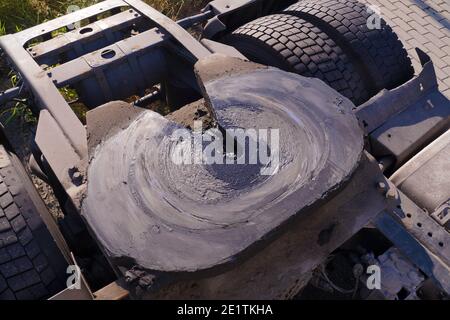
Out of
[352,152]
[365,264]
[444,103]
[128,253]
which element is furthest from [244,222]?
[444,103]

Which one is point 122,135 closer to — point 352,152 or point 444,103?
point 352,152

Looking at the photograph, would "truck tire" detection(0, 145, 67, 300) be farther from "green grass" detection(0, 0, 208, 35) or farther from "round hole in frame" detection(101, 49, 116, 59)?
"green grass" detection(0, 0, 208, 35)

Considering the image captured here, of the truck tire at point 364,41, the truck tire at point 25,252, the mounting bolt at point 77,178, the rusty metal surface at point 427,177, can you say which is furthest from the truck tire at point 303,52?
the truck tire at point 25,252

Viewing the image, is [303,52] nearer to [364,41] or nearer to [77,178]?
[364,41]

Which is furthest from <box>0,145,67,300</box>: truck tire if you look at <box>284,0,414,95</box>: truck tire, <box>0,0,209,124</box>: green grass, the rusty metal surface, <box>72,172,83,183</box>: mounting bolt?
<box>0,0,209,124</box>: green grass

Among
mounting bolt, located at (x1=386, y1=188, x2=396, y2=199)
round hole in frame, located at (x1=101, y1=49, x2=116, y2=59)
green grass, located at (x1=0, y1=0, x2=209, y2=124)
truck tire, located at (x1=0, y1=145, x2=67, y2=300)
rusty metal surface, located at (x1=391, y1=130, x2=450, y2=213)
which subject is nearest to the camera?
truck tire, located at (x1=0, y1=145, x2=67, y2=300)

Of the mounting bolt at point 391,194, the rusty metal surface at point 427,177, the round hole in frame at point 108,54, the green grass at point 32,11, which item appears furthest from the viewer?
the green grass at point 32,11

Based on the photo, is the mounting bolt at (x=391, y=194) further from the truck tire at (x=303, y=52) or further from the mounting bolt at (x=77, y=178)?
the mounting bolt at (x=77, y=178)
